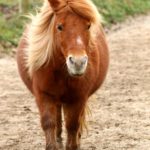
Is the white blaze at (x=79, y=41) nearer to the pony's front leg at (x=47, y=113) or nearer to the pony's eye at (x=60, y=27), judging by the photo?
the pony's eye at (x=60, y=27)

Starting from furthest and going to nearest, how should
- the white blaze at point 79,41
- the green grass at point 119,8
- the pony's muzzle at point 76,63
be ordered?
the green grass at point 119,8 < the white blaze at point 79,41 < the pony's muzzle at point 76,63

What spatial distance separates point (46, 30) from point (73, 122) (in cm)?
101

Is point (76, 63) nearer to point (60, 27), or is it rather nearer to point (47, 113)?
point (60, 27)

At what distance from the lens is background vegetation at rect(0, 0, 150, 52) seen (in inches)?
537

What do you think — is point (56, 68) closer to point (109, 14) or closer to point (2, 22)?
point (2, 22)

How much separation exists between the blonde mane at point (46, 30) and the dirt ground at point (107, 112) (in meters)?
1.45

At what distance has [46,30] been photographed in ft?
17.7

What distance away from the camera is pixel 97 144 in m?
6.79

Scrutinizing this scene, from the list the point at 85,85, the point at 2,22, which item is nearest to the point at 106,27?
the point at 2,22

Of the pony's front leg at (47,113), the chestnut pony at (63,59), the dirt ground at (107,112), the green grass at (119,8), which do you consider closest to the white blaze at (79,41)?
the chestnut pony at (63,59)

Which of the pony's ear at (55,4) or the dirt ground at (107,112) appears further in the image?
the dirt ground at (107,112)

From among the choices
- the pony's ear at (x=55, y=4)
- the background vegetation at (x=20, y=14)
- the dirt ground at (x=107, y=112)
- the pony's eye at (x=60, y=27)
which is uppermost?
the background vegetation at (x=20, y=14)

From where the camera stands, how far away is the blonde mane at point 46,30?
16.8 ft

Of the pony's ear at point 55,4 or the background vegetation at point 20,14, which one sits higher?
the background vegetation at point 20,14
